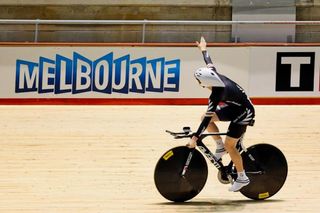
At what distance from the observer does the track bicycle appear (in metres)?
8.03

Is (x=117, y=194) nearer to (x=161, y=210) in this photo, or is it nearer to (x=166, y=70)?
(x=161, y=210)

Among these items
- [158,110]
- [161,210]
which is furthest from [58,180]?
[158,110]

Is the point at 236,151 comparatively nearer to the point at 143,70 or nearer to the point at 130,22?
the point at 143,70

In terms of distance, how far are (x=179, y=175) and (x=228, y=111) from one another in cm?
80

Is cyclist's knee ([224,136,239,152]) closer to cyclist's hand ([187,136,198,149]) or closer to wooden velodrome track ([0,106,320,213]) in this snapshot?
cyclist's hand ([187,136,198,149])

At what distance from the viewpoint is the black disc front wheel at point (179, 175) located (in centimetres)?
801

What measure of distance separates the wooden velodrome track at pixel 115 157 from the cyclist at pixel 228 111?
1.77 ft

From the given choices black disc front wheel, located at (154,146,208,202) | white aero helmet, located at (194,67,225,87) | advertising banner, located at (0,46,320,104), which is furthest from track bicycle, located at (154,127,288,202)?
advertising banner, located at (0,46,320,104)

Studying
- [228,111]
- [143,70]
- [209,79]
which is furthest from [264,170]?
[143,70]

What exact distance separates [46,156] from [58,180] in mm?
1398

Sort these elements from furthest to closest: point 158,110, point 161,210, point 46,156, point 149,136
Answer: point 158,110 < point 149,136 < point 46,156 < point 161,210

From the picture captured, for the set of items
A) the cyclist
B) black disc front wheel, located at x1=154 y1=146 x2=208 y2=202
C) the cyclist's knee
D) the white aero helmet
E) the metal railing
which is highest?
the metal railing

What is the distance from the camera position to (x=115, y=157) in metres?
11.0

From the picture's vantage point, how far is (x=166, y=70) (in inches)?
565
